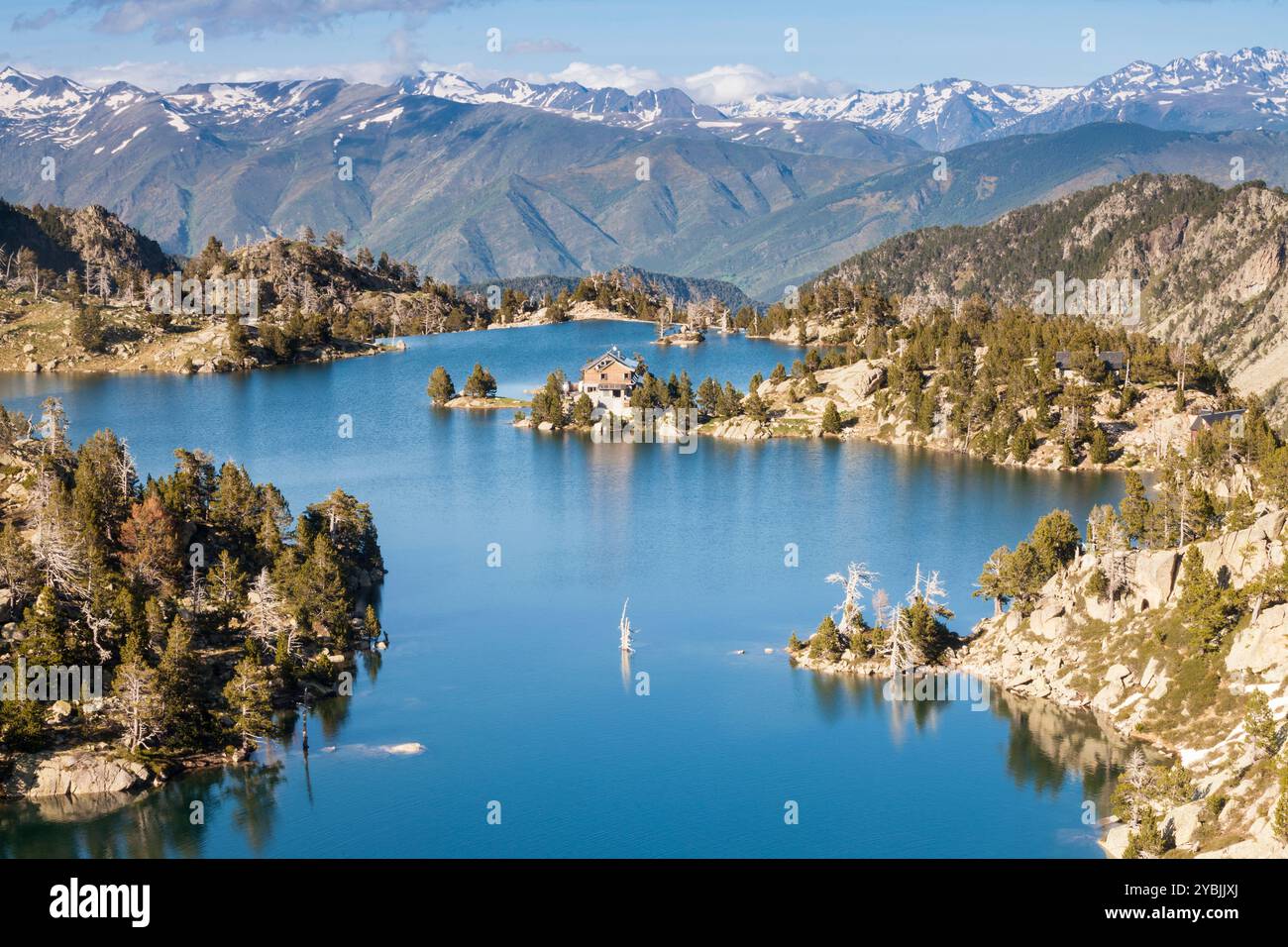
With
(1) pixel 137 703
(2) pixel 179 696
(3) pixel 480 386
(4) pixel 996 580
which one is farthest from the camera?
(3) pixel 480 386

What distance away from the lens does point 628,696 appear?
72062mm

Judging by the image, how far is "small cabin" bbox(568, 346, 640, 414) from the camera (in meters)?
164

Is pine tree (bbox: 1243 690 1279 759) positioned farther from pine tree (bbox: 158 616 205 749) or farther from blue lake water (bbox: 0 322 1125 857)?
pine tree (bbox: 158 616 205 749)

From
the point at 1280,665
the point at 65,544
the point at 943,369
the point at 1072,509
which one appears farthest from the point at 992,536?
the point at 65,544

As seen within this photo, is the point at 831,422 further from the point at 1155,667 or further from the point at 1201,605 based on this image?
the point at 1201,605

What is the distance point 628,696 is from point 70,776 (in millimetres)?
26634

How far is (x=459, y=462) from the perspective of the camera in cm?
13875

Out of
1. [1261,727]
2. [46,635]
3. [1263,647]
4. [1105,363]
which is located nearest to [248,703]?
[46,635]

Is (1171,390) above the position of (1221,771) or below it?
above

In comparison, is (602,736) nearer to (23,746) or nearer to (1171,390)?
(23,746)

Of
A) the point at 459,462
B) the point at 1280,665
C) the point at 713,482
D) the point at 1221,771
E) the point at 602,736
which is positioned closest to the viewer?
the point at 1221,771

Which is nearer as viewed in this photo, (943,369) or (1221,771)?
(1221,771)

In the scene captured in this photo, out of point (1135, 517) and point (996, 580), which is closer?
point (996, 580)

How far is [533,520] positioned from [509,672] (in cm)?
3923
